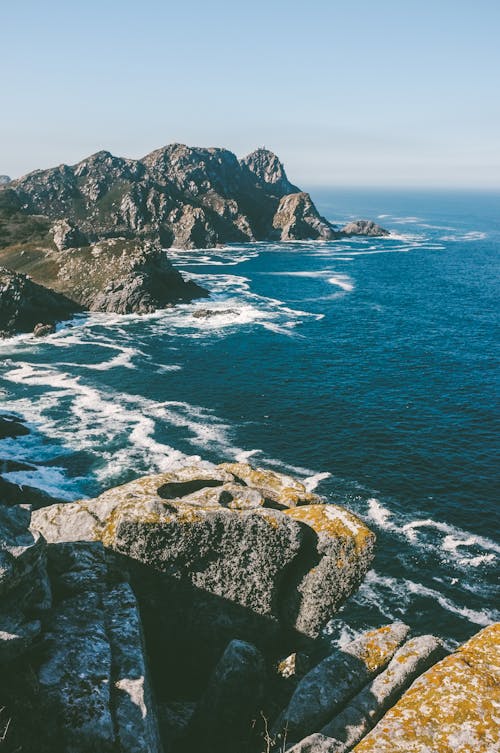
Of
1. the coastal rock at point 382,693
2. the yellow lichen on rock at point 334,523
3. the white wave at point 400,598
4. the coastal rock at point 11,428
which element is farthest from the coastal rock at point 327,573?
the coastal rock at point 11,428

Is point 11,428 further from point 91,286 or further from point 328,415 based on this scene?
point 91,286

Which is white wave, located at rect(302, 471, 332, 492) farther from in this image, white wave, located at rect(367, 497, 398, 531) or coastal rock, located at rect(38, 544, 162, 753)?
coastal rock, located at rect(38, 544, 162, 753)

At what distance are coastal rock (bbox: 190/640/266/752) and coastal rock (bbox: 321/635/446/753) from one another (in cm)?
433

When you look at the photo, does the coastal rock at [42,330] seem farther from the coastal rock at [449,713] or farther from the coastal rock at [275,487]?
the coastal rock at [449,713]

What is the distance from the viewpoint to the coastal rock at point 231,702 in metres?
16.4

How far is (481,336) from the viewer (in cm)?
10388

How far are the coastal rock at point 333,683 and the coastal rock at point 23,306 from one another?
106m

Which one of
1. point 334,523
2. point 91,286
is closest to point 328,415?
point 334,523

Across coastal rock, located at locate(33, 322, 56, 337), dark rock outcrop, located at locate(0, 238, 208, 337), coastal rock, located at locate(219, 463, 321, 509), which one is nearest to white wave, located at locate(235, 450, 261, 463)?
coastal rock, located at locate(219, 463, 321, 509)

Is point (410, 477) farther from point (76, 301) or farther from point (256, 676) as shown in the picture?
point (76, 301)

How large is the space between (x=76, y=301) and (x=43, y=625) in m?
130

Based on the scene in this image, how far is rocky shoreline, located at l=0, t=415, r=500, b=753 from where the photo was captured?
39.6 ft

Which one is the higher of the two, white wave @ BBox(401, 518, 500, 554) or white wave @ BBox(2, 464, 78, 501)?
white wave @ BBox(2, 464, 78, 501)

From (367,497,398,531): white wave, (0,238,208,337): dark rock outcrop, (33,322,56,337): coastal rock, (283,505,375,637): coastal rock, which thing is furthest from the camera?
(0,238,208,337): dark rock outcrop
